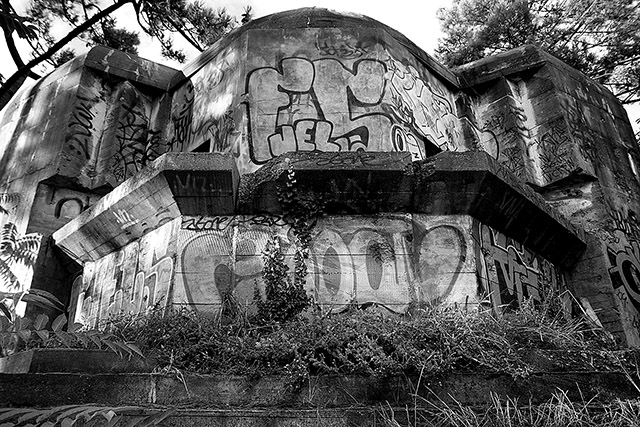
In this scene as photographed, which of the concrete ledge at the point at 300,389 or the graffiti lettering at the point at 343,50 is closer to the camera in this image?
the concrete ledge at the point at 300,389

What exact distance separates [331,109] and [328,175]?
1.79m

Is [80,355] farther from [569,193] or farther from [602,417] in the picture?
[569,193]

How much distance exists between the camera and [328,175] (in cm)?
637

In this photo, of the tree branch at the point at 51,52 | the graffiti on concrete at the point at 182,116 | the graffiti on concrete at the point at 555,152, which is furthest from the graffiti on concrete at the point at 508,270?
the tree branch at the point at 51,52

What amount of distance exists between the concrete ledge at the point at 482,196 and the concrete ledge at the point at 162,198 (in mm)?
2203

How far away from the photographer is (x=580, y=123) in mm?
9766

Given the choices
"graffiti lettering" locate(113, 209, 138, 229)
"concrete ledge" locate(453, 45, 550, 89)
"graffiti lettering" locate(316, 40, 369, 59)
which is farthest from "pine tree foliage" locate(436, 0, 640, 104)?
"graffiti lettering" locate(113, 209, 138, 229)

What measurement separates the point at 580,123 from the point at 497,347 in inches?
258

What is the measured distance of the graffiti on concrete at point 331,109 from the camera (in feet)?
25.0

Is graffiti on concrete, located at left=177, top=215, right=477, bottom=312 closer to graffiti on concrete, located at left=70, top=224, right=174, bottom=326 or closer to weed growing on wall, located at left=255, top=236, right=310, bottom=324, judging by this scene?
weed growing on wall, located at left=255, top=236, right=310, bottom=324

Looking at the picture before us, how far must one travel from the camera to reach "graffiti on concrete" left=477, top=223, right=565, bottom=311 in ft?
22.3

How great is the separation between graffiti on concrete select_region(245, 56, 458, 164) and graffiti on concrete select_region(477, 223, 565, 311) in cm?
160

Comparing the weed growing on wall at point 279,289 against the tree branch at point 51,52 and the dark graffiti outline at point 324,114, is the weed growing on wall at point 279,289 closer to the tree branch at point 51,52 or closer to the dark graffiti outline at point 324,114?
the dark graffiti outline at point 324,114

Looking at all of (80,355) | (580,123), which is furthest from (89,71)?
(580,123)
